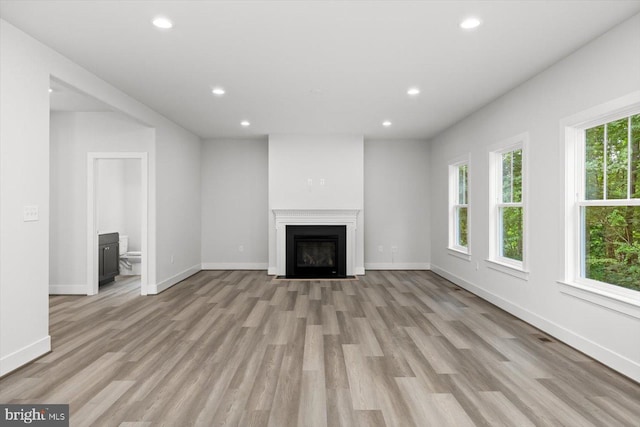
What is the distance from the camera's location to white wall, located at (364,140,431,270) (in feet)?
23.9

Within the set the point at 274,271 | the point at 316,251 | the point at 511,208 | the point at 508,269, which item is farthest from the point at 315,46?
the point at 274,271

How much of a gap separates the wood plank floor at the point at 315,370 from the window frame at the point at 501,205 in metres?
0.57

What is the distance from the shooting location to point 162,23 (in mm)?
2723

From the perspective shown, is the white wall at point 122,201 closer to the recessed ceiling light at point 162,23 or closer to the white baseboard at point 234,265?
the white baseboard at point 234,265

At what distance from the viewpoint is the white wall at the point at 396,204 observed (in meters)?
7.29

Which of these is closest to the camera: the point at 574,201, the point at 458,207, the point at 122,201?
the point at 574,201

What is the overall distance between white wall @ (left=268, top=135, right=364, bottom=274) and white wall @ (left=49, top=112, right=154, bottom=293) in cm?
232

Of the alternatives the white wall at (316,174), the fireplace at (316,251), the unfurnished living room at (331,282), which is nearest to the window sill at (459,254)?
the unfurnished living room at (331,282)

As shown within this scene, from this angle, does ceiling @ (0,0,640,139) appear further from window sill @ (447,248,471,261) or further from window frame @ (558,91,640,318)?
window sill @ (447,248,471,261)

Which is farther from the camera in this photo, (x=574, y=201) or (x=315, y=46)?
(x=574, y=201)

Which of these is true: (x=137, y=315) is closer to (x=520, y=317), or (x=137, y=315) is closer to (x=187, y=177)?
(x=187, y=177)

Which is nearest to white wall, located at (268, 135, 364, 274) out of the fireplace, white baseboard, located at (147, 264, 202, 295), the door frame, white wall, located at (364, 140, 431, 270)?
the fireplace

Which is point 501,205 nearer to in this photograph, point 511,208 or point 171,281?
point 511,208

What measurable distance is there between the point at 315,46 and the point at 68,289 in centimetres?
478
